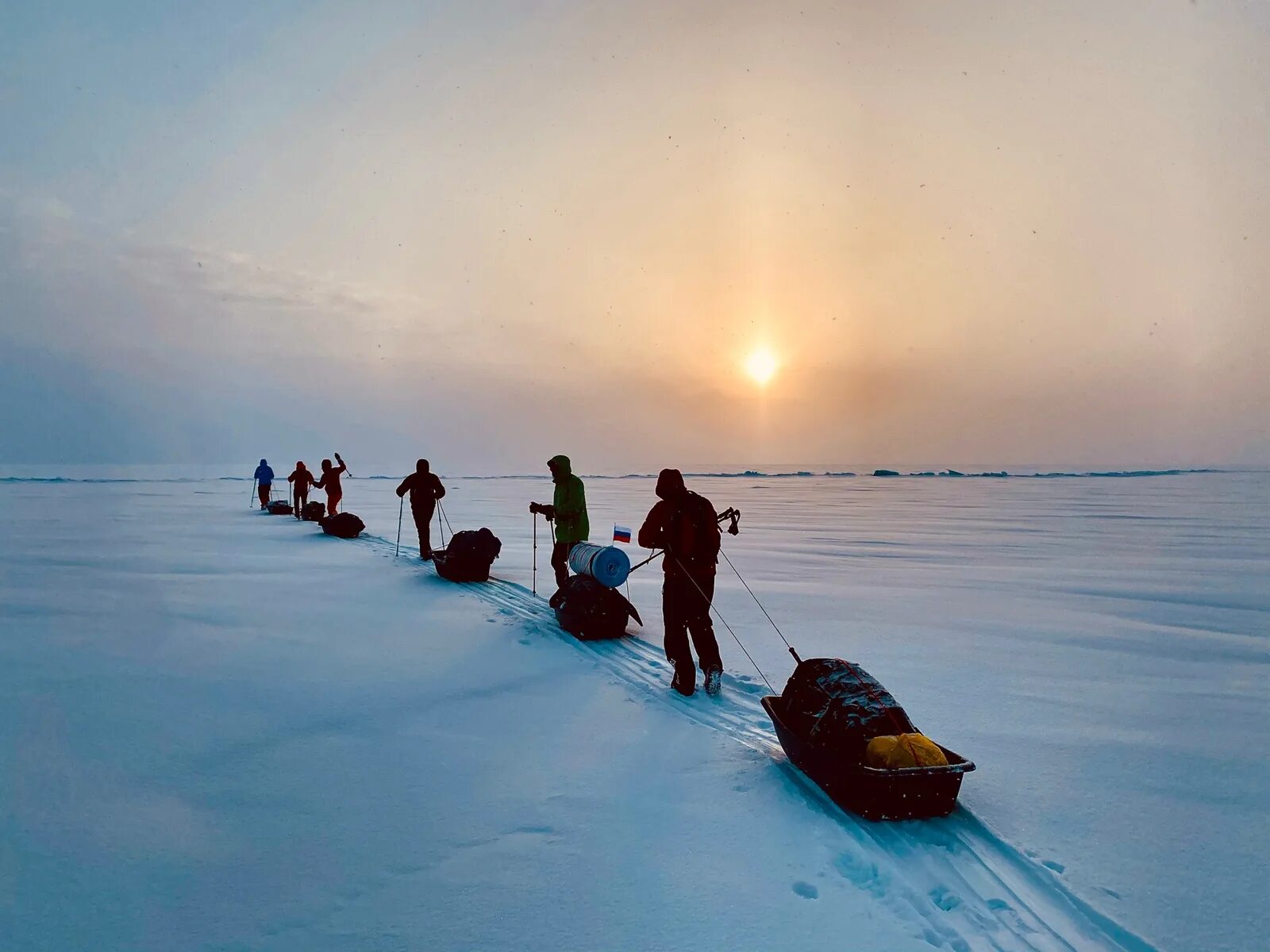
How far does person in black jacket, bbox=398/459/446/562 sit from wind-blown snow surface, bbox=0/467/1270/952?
3.30 m

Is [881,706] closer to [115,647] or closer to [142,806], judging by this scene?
[142,806]

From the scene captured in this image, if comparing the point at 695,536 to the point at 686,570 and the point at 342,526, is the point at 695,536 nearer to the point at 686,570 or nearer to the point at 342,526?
the point at 686,570

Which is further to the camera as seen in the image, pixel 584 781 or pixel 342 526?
pixel 342 526

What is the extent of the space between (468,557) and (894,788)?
30.2ft

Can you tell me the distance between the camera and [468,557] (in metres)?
12.0

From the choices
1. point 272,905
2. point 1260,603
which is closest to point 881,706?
point 272,905

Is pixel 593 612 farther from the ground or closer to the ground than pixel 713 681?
farther from the ground

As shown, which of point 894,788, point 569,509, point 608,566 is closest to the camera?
point 894,788

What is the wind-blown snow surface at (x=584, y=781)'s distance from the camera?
3.14 meters

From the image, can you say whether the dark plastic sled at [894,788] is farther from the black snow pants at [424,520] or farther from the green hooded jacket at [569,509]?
the black snow pants at [424,520]

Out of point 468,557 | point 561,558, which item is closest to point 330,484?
point 468,557

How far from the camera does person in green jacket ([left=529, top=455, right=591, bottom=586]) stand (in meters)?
10.1

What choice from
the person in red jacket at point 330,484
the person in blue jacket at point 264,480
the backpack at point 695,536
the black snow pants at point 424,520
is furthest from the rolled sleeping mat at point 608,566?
the person in blue jacket at point 264,480

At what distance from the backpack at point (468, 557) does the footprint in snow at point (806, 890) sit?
A: 9.29 meters
